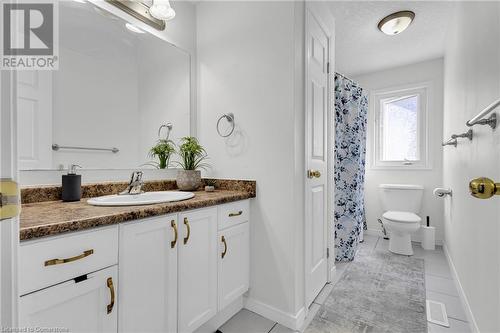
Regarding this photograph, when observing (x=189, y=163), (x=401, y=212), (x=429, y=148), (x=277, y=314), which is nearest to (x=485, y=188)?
(x=277, y=314)

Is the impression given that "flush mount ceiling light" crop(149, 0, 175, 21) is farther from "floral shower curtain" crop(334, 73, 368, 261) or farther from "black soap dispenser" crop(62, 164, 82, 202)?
"floral shower curtain" crop(334, 73, 368, 261)

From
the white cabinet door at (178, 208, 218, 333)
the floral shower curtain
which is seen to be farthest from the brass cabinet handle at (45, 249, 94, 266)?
the floral shower curtain

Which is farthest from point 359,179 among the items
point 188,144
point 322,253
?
point 188,144

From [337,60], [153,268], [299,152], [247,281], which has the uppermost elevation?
[337,60]

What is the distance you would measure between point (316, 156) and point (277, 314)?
114 cm

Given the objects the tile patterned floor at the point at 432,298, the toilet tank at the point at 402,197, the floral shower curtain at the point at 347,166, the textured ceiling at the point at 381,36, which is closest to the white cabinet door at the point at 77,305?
the tile patterned floor at the point at 432,298

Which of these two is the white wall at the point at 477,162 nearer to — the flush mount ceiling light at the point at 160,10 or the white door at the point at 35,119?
the flush mount ceiling light at the point at 160,10

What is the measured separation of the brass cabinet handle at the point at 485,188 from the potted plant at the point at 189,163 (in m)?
1.55

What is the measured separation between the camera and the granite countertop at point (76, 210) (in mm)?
802

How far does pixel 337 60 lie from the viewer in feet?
10.4

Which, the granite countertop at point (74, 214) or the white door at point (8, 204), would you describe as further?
the granite countertop at point (74, 214)

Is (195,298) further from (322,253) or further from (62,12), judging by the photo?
(62,12)

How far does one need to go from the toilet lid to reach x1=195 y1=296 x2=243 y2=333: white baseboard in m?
1.96

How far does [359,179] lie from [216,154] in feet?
5.95
